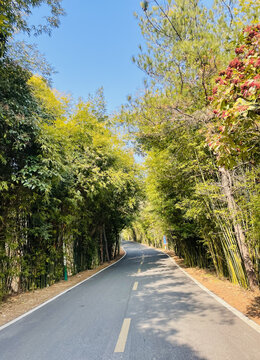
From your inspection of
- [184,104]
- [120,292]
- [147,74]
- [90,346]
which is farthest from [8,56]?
[120,292]

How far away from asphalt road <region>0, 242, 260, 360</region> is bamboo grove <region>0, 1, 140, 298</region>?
9.93 ft

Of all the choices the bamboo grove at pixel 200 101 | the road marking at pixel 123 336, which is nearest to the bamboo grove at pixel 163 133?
the bamboo grove at pixel 200 101

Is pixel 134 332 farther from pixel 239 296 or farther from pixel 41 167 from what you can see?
pixel 41 167

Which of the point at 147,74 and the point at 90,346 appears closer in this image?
the point at 90,346

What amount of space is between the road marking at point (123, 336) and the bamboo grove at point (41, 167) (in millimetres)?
3842

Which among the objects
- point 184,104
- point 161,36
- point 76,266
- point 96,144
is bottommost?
point 76,266

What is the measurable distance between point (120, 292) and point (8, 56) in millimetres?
7547

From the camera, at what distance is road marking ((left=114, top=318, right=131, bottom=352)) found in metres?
2.93

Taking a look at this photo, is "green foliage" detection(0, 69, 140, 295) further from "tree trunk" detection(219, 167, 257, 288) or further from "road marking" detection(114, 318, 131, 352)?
"tree trunk" detection(219, 167, 257, 288)

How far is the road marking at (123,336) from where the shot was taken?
2.93 m

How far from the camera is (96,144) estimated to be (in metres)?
9.92

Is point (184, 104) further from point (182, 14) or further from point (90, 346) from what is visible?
point (90, 346)

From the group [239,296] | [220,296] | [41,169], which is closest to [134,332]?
[220,296]

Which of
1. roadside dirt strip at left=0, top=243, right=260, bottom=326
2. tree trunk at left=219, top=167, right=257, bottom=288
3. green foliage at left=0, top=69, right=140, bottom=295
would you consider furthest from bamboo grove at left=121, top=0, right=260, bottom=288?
green foliage at left=0, top=69, right=140, bottom=295
